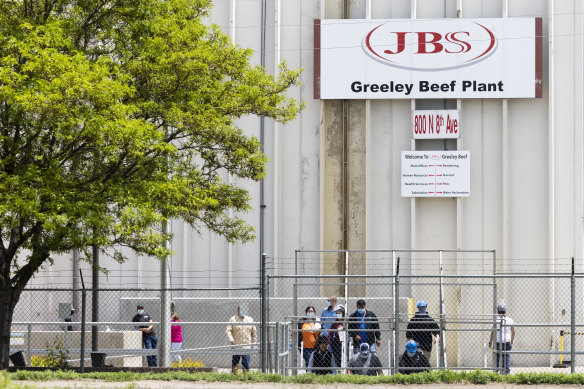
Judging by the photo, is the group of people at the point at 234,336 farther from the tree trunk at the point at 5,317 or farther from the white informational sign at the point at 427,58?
the white informational sign at the point at 427,58

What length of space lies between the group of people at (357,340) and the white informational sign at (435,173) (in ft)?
25.5

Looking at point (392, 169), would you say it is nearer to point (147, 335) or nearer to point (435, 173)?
point (435, 173)

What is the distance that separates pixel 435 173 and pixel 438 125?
4.45 ft

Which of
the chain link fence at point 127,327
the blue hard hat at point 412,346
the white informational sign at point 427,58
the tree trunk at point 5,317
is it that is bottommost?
the chain link fence at point 127,327

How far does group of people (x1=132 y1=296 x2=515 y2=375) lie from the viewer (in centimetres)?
1855

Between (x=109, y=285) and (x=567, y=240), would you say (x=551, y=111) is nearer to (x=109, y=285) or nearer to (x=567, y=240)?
(x=567, y=240)

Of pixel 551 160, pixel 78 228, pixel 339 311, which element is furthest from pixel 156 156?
pixel 551 160

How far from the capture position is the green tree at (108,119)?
15.9 metres

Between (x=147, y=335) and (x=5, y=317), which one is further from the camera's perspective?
(x=147, y=335)

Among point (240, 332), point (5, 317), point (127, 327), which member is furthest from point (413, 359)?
point (127, 327)

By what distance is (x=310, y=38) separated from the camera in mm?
29812

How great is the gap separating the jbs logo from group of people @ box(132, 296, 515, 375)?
1016 cm

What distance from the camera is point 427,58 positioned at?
2927 centimetres

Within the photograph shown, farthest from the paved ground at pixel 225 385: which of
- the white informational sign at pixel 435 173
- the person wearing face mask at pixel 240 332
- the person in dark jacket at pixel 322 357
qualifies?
the white informational sign at pixel 435 173
